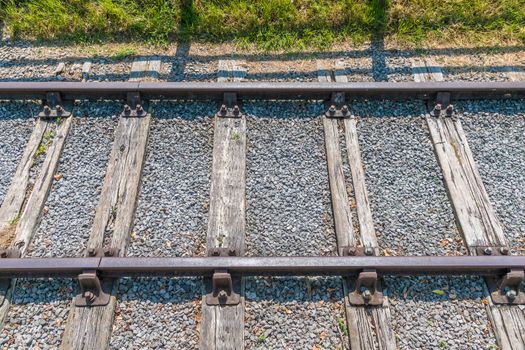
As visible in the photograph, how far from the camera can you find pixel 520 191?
13.8 feet

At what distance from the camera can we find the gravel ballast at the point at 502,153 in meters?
4.04

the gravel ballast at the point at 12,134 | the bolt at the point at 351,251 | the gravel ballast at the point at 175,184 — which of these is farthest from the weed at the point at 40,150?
the bolt at the point at 351,251

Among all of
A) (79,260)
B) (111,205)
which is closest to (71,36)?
(111,205)

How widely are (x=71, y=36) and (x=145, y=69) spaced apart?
127cm

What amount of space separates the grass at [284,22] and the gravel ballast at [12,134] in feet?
4.59

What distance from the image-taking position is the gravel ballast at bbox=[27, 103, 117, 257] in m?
3.89

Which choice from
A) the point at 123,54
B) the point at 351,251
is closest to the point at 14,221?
the point at 123,54

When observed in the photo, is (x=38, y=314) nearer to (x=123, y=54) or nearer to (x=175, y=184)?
(x=175, y=184)

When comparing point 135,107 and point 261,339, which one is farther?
point 135,107

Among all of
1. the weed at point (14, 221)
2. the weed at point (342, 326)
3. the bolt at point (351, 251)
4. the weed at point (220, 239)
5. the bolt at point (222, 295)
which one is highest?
the weed at point (14, 221)

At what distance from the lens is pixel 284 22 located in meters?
5.95

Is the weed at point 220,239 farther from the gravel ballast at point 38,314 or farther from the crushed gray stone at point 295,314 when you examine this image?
the gravel ballast at point 38,314

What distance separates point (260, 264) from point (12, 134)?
2.90 m

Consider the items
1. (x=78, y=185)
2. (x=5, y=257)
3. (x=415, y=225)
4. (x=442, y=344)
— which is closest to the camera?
(x=442, y=344)
